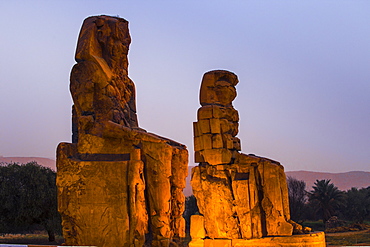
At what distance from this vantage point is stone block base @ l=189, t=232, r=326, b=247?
10297mm

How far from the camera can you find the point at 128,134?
9.83 metres

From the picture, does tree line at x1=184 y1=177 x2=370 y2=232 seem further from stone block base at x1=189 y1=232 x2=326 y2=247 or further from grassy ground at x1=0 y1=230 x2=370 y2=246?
stone block base at x1=189 y1=232 x2=326 y2=247

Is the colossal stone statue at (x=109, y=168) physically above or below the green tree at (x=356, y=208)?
above

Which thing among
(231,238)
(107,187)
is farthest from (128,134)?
(231,238)

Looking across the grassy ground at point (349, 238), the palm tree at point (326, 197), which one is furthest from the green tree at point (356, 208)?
the grassy ground at point (349, 238)

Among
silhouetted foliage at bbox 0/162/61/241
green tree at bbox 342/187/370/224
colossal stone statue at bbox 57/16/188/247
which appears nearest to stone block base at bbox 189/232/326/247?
colossal stone statue at bbox 57/16/188/247

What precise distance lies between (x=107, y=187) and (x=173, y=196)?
6.23 ft

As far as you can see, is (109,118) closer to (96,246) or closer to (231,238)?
(96,246)

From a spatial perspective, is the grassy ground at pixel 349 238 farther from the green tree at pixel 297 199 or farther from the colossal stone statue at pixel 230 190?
the colossal stone statue at pixel 230 190

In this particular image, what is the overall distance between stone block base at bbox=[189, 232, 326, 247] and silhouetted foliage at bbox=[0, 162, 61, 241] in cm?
1133

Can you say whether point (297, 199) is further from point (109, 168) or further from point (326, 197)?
point (109, 168)

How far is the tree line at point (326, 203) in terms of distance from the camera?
2297 centimetres

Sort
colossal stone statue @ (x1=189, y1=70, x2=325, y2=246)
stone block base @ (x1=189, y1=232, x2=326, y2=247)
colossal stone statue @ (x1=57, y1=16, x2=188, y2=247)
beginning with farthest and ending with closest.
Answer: colossal stone statue @ (x1=189, y1=70, x2=325, y2=246)
stone block base @ (x1=189, y1=232, x2=326, y2=247)
colossal stone statue @ (x1=57, y1=16, x2=188, y2=247)

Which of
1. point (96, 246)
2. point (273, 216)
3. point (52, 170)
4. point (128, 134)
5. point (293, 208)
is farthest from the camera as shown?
point (293, 208)
